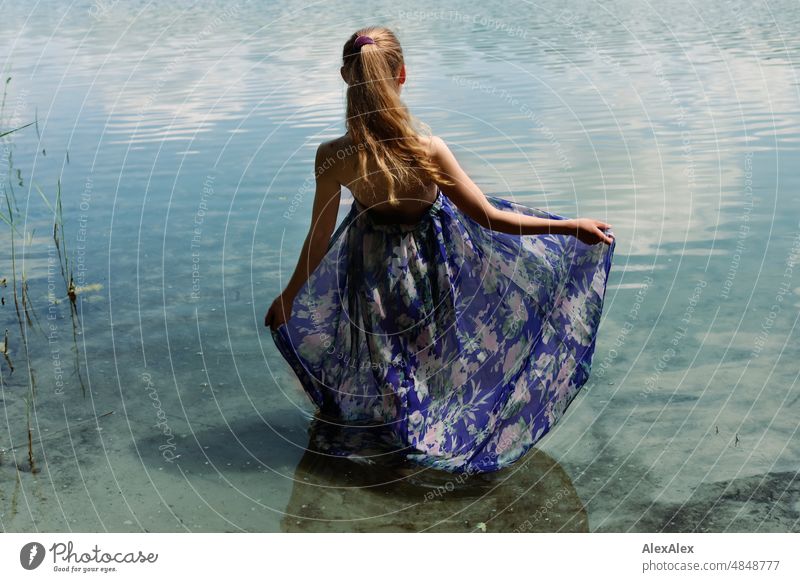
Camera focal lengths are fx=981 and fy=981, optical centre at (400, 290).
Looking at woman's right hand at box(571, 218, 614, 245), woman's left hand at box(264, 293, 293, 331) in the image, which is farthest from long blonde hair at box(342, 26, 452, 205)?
woman's left hand at box(264, 293, 293, 331)

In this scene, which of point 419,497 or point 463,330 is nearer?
point 419,497

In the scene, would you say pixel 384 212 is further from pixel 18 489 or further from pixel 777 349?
pixel 777 349

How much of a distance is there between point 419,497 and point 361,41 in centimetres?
203

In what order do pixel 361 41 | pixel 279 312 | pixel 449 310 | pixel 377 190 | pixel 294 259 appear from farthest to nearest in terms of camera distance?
pixel 294 259 → pixel 279 312 → pixel 449 310 → pixel 377 190 → pixel 361 41

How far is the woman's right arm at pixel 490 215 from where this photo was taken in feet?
14.2

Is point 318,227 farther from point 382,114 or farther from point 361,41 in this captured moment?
point 361,41

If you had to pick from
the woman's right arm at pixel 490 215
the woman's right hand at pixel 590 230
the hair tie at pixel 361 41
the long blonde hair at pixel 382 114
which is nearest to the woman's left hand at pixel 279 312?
the long blonde hair at pixel 382 114

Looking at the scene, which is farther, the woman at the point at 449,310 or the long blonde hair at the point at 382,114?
the woman at the point at 449,310

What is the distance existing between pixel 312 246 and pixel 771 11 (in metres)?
16.3

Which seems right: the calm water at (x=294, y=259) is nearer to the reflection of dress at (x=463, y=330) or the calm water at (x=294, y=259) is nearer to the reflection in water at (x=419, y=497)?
the reflection in water at (x=419, y=497)

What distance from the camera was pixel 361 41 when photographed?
4.24 metres

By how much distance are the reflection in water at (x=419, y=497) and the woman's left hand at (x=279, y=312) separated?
0.66 meters

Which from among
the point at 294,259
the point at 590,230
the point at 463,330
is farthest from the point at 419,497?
the point at 294,259

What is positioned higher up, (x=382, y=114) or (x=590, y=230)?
(x=382, y=114)
